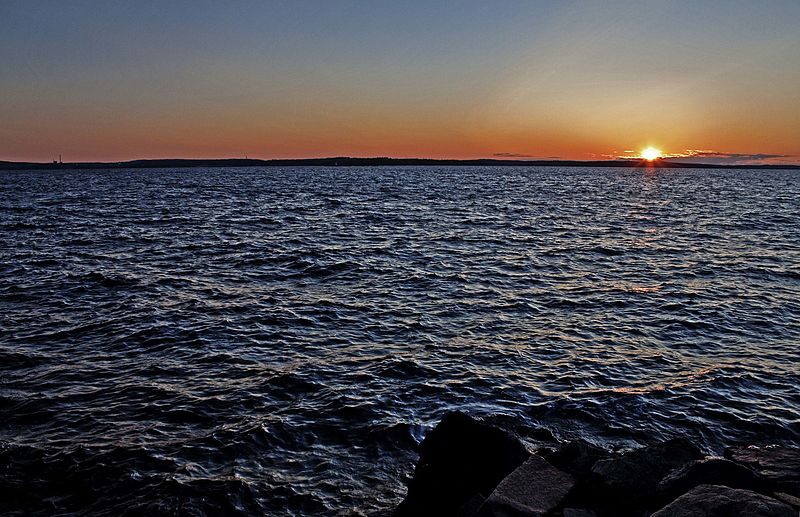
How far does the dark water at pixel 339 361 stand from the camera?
33.8 ft

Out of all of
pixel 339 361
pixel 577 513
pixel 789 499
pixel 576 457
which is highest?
pixel 789 499

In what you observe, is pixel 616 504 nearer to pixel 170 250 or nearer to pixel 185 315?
pixel 185 315

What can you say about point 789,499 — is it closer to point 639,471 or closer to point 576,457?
point 639,471

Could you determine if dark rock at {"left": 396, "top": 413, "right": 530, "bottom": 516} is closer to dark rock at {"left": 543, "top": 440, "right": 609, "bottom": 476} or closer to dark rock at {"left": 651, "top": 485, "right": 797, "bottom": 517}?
dark rock at {"left": 543, "top": 440, "right": 609, "bottom": 476}

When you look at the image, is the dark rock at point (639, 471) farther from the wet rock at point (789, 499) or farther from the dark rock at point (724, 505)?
the wet rock at point (789, 499)

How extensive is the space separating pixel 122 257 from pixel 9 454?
22.9 m

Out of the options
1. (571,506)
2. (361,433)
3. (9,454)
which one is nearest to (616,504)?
(571,506)

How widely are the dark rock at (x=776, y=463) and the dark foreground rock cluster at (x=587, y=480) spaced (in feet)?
0.05

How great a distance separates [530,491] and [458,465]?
1497mm

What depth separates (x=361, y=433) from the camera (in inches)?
464

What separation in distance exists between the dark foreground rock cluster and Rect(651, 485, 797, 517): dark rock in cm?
1

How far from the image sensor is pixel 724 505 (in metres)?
6.70

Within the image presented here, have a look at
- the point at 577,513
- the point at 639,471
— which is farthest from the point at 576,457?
the point at 577,513

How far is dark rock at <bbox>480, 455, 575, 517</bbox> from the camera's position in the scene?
738 centimetres
